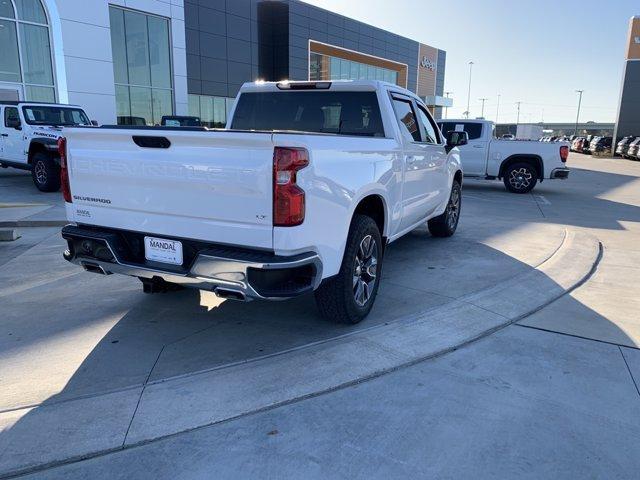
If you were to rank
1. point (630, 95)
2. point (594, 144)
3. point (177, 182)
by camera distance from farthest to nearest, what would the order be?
point (630, 95)
point (594, 144)
point (177, 182)

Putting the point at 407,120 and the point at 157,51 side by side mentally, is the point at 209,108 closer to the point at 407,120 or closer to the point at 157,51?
the point at 157,51

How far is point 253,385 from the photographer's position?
331 cm

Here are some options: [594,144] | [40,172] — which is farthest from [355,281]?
[594,144]

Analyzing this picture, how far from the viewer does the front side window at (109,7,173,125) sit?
881 inches

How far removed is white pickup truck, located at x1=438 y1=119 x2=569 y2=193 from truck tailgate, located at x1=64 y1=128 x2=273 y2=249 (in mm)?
12284

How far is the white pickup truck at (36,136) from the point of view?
12039mm

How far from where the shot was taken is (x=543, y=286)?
5465 mm

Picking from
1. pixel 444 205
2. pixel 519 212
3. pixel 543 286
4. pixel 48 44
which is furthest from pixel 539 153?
pixel 48 44

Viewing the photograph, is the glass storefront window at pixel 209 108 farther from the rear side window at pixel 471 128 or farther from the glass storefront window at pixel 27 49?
the rear side window at pixel 471 128

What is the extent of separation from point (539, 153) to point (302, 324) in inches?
473

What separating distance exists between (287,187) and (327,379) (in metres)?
1.32

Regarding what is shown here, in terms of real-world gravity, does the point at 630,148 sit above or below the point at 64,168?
below

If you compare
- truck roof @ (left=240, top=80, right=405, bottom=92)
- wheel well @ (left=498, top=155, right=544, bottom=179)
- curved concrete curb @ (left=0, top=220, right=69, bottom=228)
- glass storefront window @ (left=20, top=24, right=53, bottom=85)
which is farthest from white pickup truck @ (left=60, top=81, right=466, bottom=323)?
glass storefront window @ (left=20, top=24, right=53, bottom=85)

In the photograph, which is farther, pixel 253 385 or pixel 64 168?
pixel 64 168
